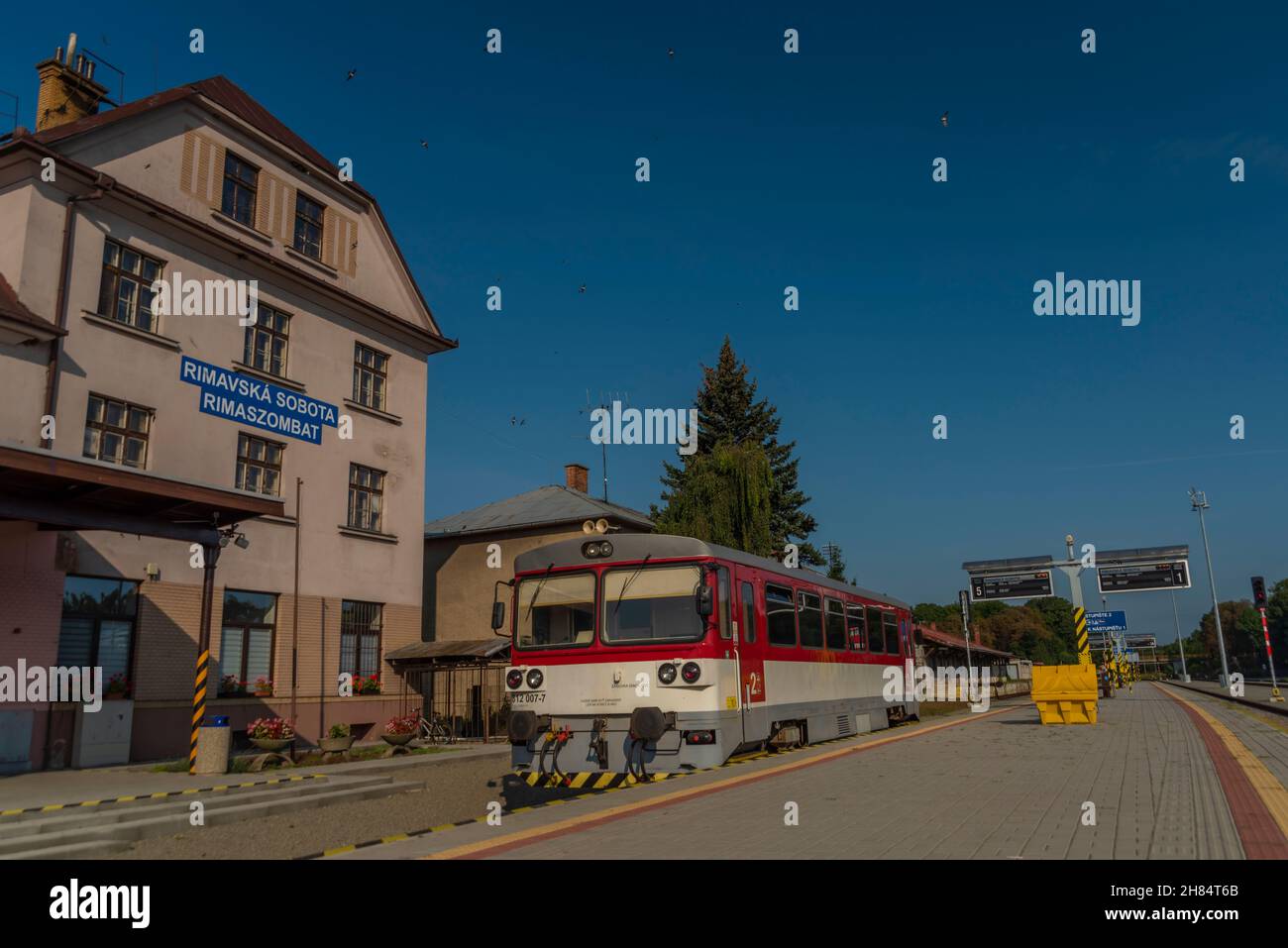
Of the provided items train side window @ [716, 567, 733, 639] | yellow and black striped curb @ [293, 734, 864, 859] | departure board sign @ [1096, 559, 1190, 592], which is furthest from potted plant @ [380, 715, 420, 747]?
departure board sign @ [1096, 559, 1190, 592]

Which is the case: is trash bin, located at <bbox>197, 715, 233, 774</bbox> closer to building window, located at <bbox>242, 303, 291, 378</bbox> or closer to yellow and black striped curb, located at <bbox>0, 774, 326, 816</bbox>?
yellow and black striped curb, located at <bbox>0, 774, 326, 816</bbox>

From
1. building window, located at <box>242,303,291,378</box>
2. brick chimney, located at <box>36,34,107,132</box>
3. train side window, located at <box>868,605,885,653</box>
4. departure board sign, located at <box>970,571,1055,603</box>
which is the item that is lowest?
train side window, located at <box>868,605,885,653</box>

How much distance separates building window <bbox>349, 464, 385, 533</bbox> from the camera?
76.6 ft

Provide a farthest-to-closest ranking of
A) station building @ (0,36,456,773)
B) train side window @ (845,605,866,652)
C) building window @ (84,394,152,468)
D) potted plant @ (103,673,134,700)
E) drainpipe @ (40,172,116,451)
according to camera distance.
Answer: building window @ (84,394,152,468), train side window @ (845,605,866,652), potted plant @ (103,673,134,700), drainpipe @ (40,172,116,451), station building @ (0,36,456,773)

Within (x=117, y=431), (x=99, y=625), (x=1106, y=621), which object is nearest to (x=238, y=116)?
(x=117, y=431)

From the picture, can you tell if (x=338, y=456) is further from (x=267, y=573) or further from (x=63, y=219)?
(x=63, y=219)

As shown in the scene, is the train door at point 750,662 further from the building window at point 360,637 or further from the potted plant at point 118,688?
the building window at point 360,637

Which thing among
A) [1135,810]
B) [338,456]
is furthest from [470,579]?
[1135,810]

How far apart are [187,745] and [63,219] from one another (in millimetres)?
10377

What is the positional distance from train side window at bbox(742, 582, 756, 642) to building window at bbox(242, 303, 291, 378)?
13974 millimetres

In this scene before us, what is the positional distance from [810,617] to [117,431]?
538 inches

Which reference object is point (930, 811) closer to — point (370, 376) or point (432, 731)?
point (432, 731)

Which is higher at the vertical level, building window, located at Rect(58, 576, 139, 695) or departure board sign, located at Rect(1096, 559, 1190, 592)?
departure board sign, located at Rect(1096, 559, 1190, 592)
